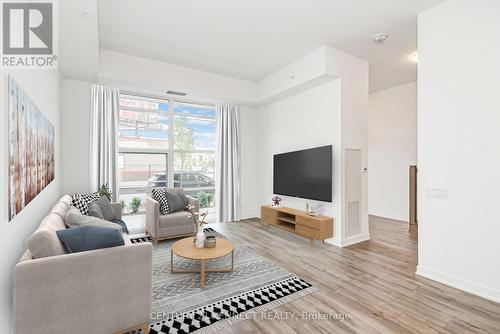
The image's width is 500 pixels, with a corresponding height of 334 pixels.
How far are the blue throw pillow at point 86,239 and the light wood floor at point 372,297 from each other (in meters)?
1.19

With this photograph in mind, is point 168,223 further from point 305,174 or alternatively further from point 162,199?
point 305,174

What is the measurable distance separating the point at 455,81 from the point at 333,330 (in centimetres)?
283

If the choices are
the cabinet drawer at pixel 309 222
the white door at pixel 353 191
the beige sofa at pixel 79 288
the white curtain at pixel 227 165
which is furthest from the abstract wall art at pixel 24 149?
the white door at pixel 353 191

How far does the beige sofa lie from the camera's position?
58.3 inches

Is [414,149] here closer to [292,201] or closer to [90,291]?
[292,201]

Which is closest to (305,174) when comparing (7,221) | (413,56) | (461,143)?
(461,143)

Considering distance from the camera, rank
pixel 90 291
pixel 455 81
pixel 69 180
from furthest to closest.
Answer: pixel 69 180 → pixel 455 81 → pixel 90 291

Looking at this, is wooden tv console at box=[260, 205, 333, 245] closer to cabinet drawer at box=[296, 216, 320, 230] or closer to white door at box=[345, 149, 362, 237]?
cabinet drawer at box=[296, 216, 320, 230]

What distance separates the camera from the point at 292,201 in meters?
4.95

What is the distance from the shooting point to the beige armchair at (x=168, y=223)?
391 centimetres

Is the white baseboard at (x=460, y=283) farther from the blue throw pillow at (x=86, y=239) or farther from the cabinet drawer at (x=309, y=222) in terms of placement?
the blue throw pillow at (x=86, y=239)

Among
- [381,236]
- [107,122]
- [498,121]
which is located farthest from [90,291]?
[381,236]

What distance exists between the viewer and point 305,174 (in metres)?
4.38

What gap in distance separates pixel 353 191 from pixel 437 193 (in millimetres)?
1365
